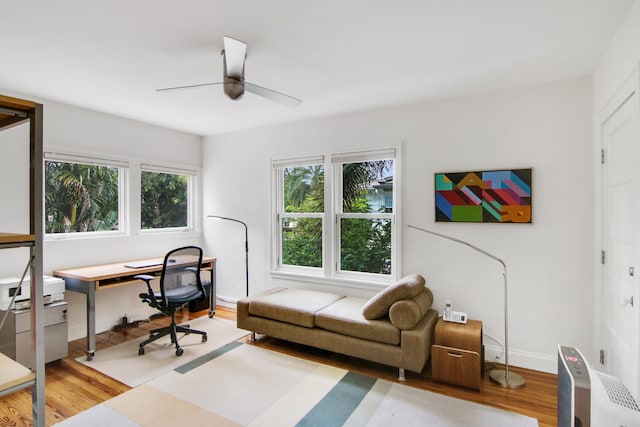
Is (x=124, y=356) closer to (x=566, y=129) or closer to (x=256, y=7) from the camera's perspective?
(x=256, y=7)

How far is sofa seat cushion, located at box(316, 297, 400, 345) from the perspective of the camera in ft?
9.14

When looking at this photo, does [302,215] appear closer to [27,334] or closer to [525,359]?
[525,359]

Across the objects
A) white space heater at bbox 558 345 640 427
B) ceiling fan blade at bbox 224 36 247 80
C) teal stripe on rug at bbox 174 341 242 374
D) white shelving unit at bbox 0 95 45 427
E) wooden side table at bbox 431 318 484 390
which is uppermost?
ceiling fan blade at bbox 224 36 247 80

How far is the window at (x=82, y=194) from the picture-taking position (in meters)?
3.56


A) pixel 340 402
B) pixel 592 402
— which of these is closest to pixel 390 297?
pixel 340 402

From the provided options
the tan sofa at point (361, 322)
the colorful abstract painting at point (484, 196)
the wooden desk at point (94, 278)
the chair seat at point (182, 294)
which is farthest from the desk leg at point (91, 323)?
the colorful abstract painting at point (484, 196)

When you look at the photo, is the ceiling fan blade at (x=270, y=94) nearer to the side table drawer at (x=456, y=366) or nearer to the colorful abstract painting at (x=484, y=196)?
the colorful abstract painting at (x=484, y=196)

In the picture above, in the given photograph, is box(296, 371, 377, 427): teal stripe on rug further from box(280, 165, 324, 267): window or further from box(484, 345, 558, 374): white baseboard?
box(280, 165, 324, 267): window

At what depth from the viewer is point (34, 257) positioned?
41.1 inches

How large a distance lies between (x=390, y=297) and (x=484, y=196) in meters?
1.29

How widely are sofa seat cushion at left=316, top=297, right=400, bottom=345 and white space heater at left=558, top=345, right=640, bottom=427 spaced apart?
1.29 metres

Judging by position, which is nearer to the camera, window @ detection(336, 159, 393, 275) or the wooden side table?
the wooden side table

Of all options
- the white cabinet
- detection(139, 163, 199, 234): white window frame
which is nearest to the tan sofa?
the white cabinet

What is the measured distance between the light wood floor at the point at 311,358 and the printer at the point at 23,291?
601mm
